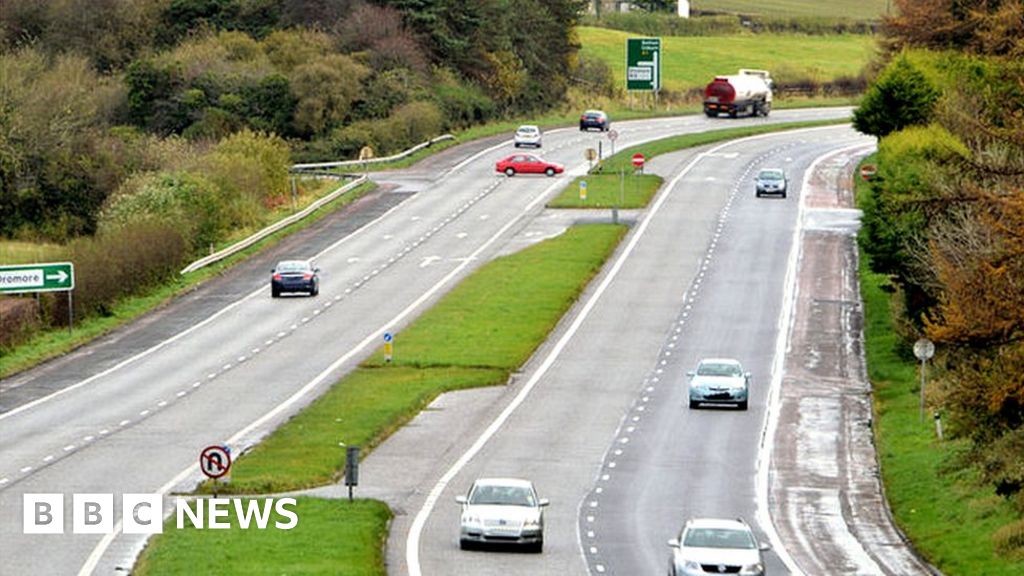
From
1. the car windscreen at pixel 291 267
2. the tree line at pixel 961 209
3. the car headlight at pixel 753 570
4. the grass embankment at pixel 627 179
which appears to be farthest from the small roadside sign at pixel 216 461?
the grass embankment at pixel 627 179

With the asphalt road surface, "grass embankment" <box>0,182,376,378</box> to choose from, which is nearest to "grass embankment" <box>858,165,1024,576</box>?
the asphalt road surface

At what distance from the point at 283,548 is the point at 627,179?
73935mm

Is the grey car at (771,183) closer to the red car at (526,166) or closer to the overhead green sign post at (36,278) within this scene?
the red car at (526,166)

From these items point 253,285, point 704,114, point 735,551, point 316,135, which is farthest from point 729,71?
point 735,551

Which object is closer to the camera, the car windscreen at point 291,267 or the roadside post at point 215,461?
the roadside post at point 215,461

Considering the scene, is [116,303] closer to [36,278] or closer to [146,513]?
[36,278]

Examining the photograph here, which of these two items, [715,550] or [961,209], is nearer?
[715,550]

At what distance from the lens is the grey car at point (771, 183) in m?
107

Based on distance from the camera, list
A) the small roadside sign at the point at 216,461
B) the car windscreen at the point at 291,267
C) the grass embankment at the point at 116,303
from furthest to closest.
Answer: the car windscreen at the point at 291,267 → the grass embankment at the point at 116,303 → the small roadside sign at the point at 216,461

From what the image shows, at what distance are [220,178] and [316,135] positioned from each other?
102 ft

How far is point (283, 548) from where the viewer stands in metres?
40.4

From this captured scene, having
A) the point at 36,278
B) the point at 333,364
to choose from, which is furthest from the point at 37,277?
the point at 333,364

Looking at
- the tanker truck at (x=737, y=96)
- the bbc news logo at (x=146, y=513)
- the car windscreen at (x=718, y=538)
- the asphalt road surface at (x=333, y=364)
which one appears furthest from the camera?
the tanker truck at (x=737, y=96)

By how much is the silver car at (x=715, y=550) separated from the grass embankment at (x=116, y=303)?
34738mm
